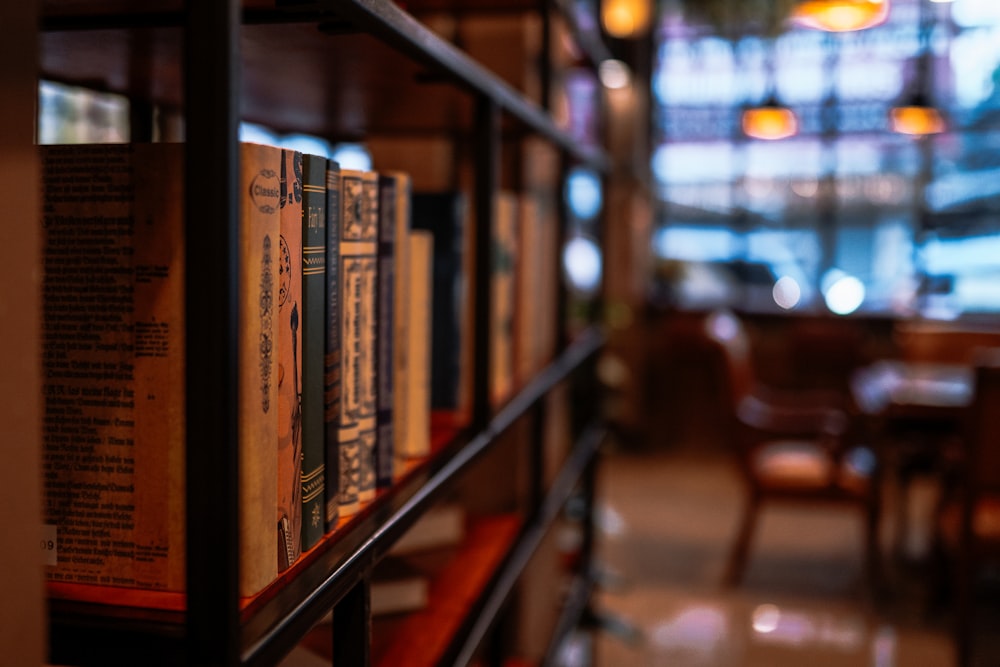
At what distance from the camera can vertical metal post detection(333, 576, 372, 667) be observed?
77 centimetres

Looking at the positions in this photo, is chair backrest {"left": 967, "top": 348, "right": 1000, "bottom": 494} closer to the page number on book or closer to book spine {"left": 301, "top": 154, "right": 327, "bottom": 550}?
book spine {"left": 301, "top": 154, "right": 327, "bottom": 550}

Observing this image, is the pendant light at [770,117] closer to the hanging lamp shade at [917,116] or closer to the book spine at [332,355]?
the hanging lamp shade at [917,116]

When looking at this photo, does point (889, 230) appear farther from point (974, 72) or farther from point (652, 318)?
point (652, 318)

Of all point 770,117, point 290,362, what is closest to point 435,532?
point 290,362

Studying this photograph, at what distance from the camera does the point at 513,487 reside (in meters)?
1.98

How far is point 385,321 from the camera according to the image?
0.94m

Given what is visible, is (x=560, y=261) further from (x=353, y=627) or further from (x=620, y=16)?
(x=620, y=16)

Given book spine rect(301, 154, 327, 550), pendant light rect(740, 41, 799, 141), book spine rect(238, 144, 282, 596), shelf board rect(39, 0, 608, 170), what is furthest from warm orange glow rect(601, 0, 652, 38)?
book spine rect(238, 144, 282, 596)

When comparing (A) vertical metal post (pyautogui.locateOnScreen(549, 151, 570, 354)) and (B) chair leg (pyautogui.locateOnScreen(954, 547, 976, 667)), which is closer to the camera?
(A) vertical metal post (pyautogui.locateOnScreen(549, 151, 570, 354))

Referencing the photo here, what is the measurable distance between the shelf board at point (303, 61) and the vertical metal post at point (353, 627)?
447 mm

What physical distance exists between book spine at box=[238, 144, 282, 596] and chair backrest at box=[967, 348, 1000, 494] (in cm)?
287

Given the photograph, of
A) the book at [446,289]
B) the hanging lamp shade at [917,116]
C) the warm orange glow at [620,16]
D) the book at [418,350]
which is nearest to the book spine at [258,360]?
the book at [418,350]

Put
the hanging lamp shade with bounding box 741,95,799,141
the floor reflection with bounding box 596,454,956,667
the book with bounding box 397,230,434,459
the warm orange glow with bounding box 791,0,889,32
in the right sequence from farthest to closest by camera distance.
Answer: the hanging lamp shade with bounding box 741,95,799,141 < the warm orange glow with bounding box 791,0,889,32 < the floor reflection with bounding box 596,454,956,667 < the book with bounding box 397,230,434,459

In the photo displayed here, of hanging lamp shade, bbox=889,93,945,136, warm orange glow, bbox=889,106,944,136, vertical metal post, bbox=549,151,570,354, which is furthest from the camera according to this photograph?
warm orange glow, bbox=889,106,944,136
